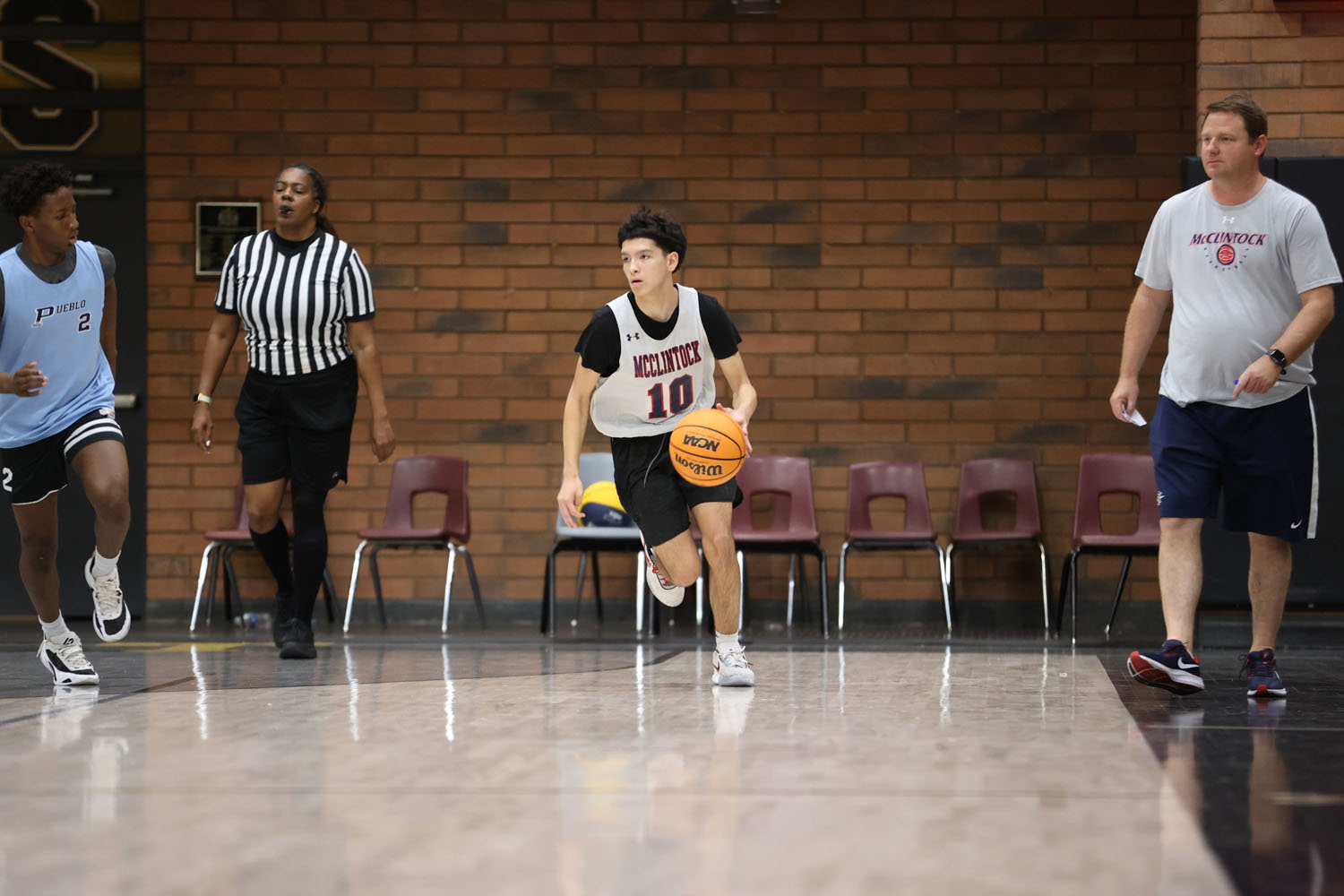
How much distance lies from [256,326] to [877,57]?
435 cm

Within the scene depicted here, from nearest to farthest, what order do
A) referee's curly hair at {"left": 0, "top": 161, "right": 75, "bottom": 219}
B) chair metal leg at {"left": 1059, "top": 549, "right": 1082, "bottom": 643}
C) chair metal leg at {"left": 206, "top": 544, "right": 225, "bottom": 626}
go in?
referee's curly hair at {"left": 0, "top": 161, "right": 75, "bottom": 219} → chair metal leg at {"left": 1059, "top": 549, "right": 1082, "bottom": 643} → chair metal leg at {"left": 206, "top": 544, "right": 225, "bottom": 626}

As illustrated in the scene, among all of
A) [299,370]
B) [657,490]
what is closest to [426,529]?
[299,370]

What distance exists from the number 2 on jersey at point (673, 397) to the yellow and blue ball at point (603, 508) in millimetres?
2893

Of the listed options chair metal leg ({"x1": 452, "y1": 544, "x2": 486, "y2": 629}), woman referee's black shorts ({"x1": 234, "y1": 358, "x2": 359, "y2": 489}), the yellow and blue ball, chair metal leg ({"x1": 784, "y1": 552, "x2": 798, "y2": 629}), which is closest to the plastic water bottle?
chair metal leg ({"x1": 452, "y1": 544, "x2": 486, "y2": 629})

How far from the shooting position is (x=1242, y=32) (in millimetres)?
6012

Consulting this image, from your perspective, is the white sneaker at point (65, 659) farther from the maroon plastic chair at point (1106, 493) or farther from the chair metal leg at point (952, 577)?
the maroon plastic chair at point (1106, 493)

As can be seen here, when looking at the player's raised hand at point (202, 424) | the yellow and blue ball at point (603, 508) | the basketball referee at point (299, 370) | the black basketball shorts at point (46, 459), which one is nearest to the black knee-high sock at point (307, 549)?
the basketball referee at point (299, 370)

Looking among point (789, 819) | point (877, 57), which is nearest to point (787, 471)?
point (877, 57)

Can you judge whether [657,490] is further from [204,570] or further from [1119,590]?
[204,570]

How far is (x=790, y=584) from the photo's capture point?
7.71m

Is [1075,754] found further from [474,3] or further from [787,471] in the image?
[474,3]

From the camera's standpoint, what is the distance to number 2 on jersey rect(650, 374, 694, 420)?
448 cm

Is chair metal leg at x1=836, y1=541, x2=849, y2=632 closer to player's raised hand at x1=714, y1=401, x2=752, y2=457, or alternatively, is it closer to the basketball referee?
the basketball referee

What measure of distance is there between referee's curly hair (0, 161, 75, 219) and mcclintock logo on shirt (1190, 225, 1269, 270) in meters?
3.48
